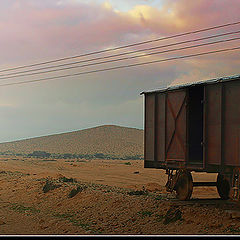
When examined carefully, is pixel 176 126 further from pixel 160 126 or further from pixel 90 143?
→ pixel 90 143

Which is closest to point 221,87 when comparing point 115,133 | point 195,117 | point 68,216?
point 195,117

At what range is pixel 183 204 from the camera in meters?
14.0

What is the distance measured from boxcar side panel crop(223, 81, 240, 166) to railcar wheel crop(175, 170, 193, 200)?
239cm

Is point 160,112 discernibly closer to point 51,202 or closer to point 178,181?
point 178,181

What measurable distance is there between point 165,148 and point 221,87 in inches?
153

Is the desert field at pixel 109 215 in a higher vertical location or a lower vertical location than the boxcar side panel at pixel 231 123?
lower

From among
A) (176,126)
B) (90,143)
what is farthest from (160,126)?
(90,143)

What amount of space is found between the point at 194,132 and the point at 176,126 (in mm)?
1404

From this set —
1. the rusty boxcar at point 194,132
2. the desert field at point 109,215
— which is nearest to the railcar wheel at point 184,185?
the rusty boxcar at point 194,132

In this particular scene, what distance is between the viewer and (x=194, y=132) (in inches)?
645

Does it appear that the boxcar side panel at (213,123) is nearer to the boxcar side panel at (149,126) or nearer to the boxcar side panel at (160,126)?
the boxcar side panel at (160,126)

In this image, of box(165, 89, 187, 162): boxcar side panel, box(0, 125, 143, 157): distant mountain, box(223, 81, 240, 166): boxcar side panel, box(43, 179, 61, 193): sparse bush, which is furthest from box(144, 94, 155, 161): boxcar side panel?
box(0, 125, 143, 157): distant mountain

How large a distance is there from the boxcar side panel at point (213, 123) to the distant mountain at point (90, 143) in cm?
8532

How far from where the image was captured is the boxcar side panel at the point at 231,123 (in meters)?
12.8
